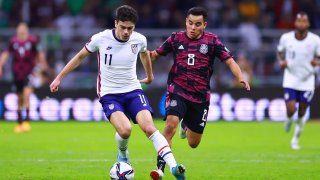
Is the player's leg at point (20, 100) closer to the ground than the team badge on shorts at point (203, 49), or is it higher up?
closer to the ground

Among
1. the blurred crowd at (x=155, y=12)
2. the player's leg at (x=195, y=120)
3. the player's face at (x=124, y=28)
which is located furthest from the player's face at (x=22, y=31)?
the player's face at (x=124, y=28)

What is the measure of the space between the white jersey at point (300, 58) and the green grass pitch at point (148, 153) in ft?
4.54

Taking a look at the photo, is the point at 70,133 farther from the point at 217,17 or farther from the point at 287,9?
the point at 287,9

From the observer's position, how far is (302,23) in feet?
58.5

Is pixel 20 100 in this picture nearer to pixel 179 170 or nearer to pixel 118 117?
Result: pixel 118 117

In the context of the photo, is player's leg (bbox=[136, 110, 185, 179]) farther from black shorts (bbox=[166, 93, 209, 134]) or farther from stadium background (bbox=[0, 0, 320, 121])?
stadium background (bbox=[0, 0, 320, 121])

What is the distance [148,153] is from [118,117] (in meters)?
5.01

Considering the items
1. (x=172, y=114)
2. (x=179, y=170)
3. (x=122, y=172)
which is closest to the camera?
(x=179, y=170)

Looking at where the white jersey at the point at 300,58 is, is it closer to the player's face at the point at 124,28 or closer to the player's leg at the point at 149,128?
the player's leg at the point at 149,128

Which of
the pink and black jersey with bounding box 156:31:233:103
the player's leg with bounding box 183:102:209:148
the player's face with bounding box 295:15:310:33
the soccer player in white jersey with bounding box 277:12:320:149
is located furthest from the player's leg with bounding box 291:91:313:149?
the pink and black jersey with bounding box 156:31:233:103

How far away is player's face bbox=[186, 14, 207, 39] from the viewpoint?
12602mm

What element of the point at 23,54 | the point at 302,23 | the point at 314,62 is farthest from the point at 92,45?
the point at 23,54

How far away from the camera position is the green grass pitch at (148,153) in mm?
13297

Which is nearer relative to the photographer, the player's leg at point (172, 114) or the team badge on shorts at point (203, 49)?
the player's leg at point (172, 114)
